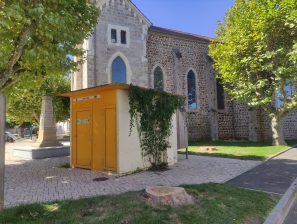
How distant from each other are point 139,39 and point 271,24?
369 inches

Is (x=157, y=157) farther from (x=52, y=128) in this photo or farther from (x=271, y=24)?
(x=271, y=24)

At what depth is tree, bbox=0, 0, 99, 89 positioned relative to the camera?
5444mm

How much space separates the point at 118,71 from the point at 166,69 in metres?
4.91

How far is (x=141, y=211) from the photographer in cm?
484

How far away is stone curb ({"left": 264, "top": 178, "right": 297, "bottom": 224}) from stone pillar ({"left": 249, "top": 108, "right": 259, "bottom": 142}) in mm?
16717

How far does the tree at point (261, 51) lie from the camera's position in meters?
15.4

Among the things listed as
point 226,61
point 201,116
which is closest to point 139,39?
point 226,61

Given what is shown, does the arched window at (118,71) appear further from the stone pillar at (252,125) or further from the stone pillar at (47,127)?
the stone pillar at (252,125)

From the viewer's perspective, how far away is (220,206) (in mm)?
5258

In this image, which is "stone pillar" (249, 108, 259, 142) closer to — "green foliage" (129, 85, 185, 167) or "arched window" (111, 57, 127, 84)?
"arched window" (111, 57, 127, 84)

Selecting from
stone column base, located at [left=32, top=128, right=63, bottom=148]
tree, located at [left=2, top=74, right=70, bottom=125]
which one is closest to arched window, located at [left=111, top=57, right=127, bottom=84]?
tree, located at [left=2, top=74, right=70, bottom=125]

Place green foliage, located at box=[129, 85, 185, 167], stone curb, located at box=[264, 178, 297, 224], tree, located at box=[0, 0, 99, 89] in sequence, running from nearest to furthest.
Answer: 1. stone curb, located at box=[264, 178, 297, 224]
2. tree, located at box=[0, 0, 99, 89]
3. green foliage, located at box=[129, 85, 185, 167]

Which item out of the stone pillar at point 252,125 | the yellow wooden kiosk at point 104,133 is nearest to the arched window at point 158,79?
the stone pillar at point 252,125

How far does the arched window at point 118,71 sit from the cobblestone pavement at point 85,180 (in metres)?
9.77
